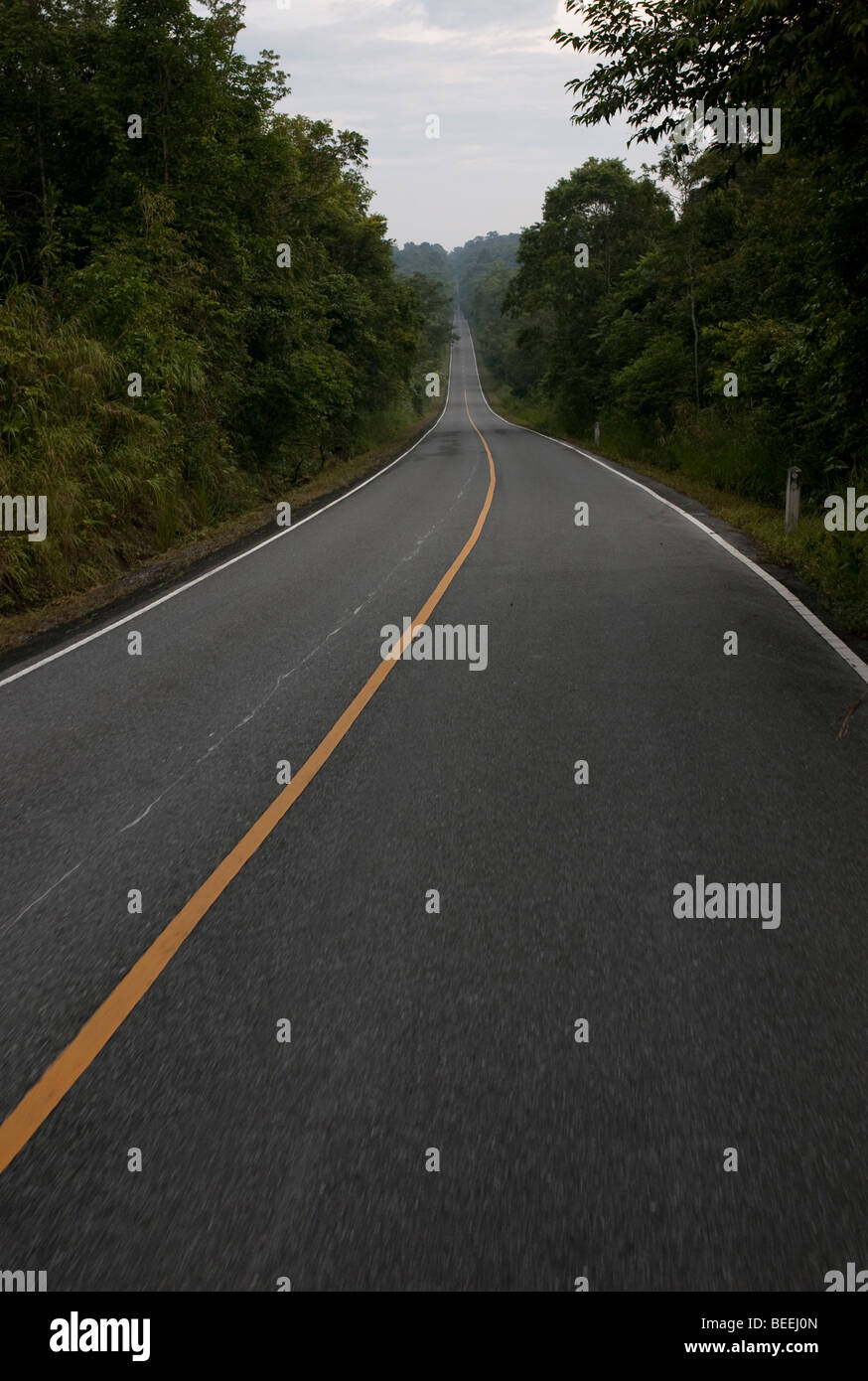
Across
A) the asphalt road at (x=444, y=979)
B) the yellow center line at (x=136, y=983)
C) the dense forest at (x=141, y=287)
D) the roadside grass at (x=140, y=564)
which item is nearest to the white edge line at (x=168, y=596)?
the roadside grass at (x=140, y=564)

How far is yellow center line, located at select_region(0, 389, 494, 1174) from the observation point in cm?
308

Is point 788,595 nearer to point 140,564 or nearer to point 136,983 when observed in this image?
point 140,564

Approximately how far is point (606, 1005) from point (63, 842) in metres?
2.92

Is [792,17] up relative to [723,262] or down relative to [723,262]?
down

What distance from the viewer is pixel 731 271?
2381 centimetres

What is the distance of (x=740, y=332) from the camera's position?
18516 mm

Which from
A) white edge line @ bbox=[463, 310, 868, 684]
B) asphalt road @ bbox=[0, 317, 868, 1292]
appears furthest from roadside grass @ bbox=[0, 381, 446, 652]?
white edge line @ bbox=[463, 310, 868, 684]

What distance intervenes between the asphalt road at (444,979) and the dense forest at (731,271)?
4323 millimetres

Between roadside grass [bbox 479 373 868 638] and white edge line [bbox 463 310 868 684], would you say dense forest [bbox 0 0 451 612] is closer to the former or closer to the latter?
white edge line [bbox 463 310 868 684]

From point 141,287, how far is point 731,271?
14.2 metres

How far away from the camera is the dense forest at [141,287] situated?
13.7 meters

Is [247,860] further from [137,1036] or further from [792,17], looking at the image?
[792,17]

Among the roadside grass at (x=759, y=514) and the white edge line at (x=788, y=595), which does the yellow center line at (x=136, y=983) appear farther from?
the roadside grass at (x=759, y=514)
